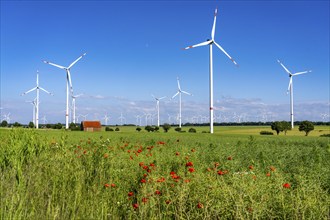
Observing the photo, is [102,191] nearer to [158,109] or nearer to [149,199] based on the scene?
[149,199]

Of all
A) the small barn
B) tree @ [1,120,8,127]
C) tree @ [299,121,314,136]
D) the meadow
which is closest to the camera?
the meadow

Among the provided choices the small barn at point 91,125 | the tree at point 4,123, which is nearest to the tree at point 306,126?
the small barn at point 91,125

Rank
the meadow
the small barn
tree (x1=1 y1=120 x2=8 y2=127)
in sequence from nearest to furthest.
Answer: the meadow
the small barn
tree (x1=1 y1=120 x2=8 y2=127)

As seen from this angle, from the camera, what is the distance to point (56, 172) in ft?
29.8

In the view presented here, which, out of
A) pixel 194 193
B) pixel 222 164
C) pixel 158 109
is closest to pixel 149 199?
pixel 194 193

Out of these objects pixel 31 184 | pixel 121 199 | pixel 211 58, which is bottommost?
pixel 121 199

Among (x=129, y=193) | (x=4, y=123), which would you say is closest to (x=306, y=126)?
(x=129, y=193)

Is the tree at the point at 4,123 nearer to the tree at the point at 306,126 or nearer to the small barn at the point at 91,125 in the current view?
the small barn at the point at 91,125

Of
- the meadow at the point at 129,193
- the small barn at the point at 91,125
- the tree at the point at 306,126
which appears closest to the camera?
the meadow at the point at 129,193

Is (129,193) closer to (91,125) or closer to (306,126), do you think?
(306,126)

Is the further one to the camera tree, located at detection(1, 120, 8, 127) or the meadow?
tree, located at detection(1, 120, 8, 127)

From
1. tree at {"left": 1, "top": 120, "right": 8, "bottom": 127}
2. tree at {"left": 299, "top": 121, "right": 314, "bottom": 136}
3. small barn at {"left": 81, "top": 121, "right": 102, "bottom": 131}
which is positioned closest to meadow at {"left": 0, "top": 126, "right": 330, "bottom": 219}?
tree at {"left": 299, "top": 121, "right": 314, "bottom": 136}

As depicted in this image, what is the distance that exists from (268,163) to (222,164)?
2800 mm

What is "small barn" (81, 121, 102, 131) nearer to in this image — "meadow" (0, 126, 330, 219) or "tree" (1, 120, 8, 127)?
"tree" (1, 120, 8, 127)
